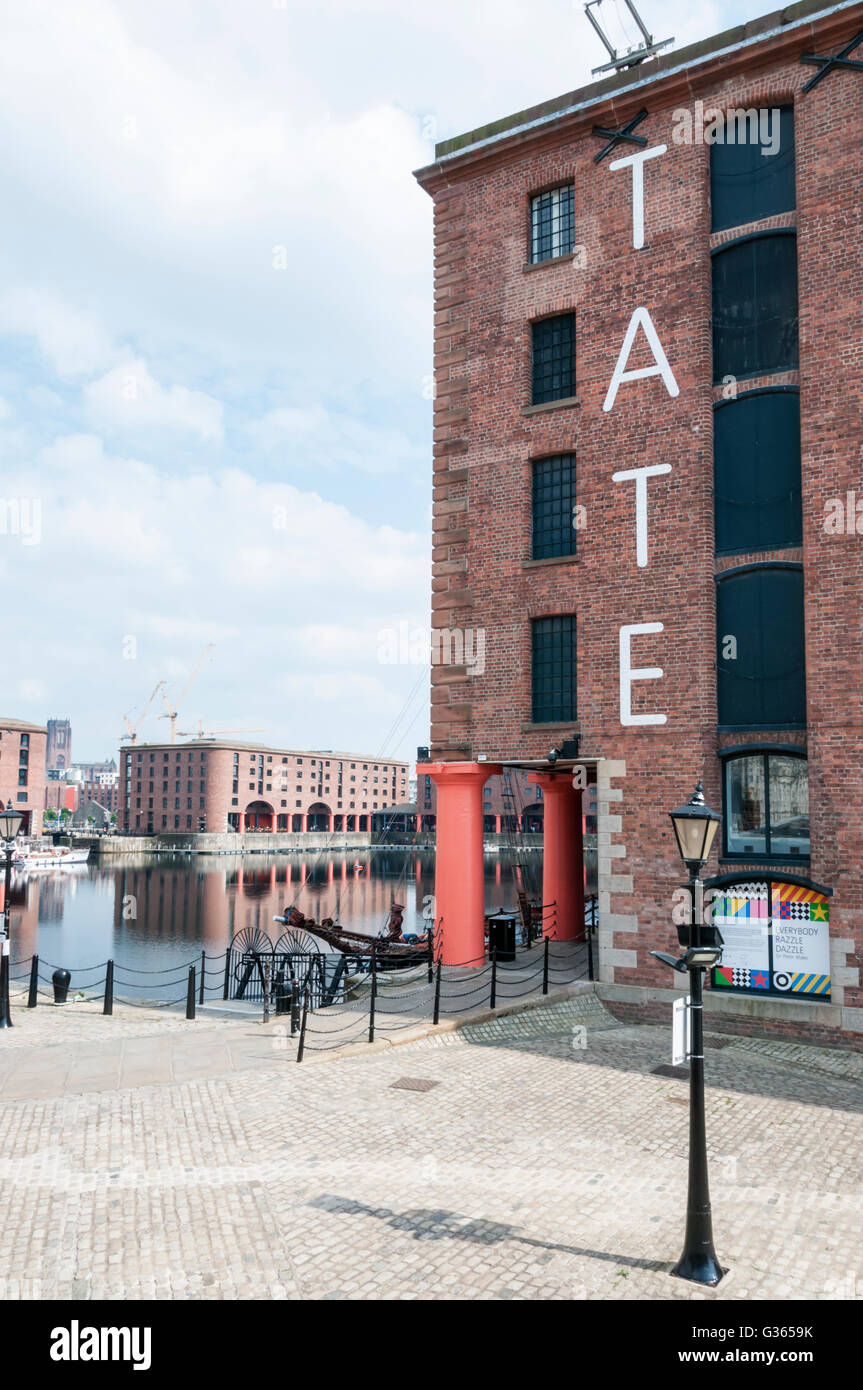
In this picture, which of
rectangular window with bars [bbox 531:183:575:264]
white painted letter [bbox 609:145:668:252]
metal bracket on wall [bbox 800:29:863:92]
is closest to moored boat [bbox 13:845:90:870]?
rectangular window with bars [bbox 531:183:575:264]

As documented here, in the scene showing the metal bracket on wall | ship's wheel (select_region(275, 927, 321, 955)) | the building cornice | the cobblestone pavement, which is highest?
the building cornice

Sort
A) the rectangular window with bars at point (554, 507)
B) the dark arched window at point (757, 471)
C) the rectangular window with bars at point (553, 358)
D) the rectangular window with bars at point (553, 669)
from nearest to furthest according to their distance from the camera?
the dark arched window at point (757, 471)
the rectangular window with bars at point (553, 669)
the rectangular window with bars at point (554, 507)
the rectangular window with bars at point (553, 358)

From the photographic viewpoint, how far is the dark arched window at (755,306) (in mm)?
16703

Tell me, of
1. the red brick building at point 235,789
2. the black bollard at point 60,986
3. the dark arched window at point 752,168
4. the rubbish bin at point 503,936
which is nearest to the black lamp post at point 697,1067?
the rubbish bin at point 503,936

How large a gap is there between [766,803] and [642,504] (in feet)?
19.8

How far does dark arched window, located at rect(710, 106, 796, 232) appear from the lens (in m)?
17.0

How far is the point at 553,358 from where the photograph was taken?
19.7 meters

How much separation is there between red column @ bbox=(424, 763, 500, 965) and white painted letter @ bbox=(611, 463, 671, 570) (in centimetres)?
585

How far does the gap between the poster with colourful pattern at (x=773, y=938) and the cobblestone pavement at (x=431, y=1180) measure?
150 cm

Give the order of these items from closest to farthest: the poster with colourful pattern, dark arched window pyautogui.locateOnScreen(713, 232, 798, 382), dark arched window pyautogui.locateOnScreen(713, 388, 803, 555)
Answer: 1. the poster with colourful pattern
2. dark arched window pyautogui.locateOnScreen(713, 388, 803, 555)
3. dark arched window pyautogui.locateOnScreen(713, 232, 798, 382)

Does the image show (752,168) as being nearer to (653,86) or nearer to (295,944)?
(653,86)

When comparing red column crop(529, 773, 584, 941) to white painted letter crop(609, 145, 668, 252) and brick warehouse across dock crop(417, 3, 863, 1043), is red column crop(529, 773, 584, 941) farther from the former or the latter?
white painted letter crop(609, 145, 668, 252)

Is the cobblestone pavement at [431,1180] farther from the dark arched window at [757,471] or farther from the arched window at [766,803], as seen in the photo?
the dark arched window at [757,471]

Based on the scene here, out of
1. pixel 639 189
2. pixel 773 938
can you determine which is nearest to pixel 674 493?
pixel 639 189
